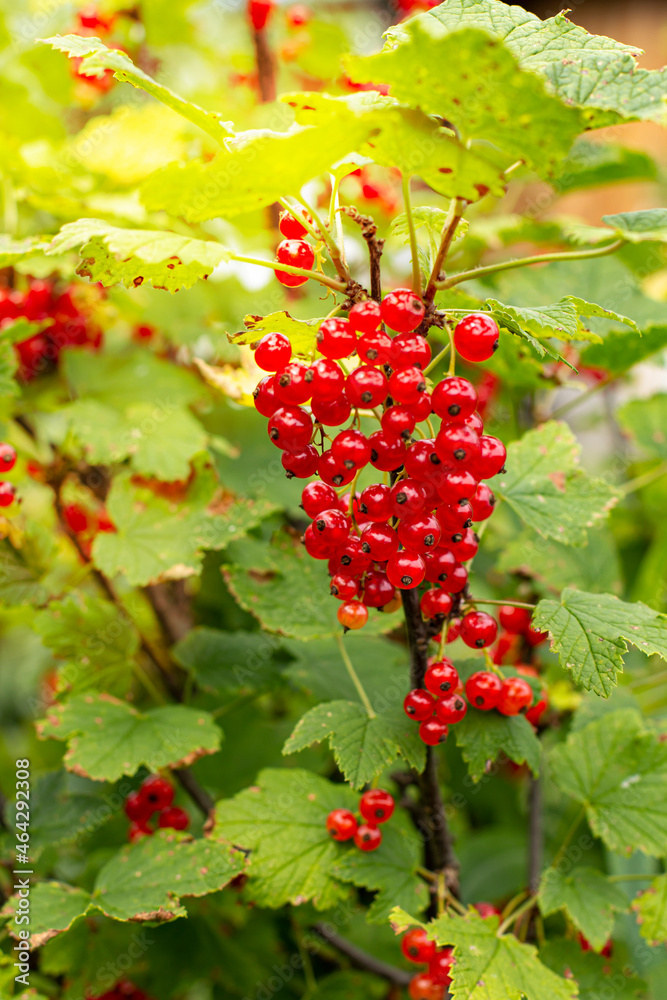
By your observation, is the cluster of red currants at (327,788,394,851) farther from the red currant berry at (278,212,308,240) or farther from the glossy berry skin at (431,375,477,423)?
the red currant berry at (278,212,308,240)

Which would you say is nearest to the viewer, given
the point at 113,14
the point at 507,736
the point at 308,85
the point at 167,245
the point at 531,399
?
the point at 167,245

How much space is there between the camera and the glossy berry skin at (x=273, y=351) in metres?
0.61

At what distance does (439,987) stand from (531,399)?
1007 mm

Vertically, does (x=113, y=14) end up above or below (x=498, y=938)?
above

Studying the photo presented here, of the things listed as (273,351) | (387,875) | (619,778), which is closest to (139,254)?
(273,351)

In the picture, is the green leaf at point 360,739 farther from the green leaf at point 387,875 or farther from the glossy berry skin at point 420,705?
the green leaf at point 387,875

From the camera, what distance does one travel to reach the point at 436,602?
671mm

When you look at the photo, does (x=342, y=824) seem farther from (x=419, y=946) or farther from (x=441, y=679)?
(x=441, y=679)

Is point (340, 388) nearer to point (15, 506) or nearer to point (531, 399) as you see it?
point (15, 506)

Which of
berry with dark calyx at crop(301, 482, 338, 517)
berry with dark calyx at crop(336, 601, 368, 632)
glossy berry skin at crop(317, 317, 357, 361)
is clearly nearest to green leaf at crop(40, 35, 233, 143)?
glossy berry skin at crop(317, 317, 357, 361)

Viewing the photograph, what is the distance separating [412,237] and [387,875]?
2.22ft

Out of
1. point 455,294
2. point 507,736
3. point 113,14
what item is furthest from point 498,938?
point 113,14

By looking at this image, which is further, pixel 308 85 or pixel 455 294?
pixel 308 85

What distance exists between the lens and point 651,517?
1481 millimetres
